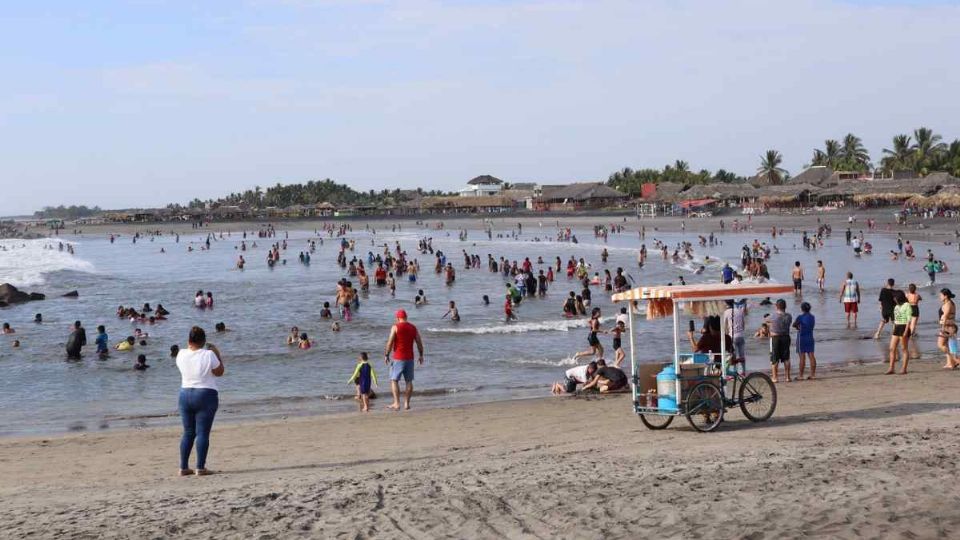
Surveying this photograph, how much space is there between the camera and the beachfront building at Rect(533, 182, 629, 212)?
124 meters

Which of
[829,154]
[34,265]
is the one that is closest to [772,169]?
[829,154]

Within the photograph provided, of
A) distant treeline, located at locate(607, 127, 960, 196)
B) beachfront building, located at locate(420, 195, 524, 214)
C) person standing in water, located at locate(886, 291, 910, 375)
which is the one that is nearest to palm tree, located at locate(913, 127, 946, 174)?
distant treeline, located at locate(607, 127, 960, 196)

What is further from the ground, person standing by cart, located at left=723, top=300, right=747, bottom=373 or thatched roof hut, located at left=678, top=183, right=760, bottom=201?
thatched roof hut, located at left=678, top=183, right=760, bottom=201

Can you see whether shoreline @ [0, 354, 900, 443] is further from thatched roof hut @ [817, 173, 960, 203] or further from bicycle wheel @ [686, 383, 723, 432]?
thatched roof hut @ [817, 173, 960, 203]

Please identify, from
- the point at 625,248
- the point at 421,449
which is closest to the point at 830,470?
the point at 421,449

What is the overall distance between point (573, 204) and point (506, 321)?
99.5 m

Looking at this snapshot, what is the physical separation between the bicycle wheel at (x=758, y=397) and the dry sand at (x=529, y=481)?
150mm

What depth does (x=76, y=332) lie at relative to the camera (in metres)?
21.3

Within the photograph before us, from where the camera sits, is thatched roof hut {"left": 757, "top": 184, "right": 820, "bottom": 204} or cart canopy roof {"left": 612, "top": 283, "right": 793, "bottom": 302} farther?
thatched roof hut {"left": 757, "top": 184, "right": 820, "bottom": 204}

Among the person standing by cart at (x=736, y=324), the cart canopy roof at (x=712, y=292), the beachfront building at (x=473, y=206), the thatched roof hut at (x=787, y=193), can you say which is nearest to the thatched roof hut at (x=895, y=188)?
the thatched roof hut at (x=787, y=193)

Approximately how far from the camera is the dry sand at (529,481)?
6.05m

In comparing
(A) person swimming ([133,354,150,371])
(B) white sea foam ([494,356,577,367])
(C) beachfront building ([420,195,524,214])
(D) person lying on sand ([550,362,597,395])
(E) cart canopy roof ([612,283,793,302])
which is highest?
(C) beachfront building ([420,195,524,214])

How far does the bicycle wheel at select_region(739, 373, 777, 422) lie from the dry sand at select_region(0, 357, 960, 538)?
15 cm

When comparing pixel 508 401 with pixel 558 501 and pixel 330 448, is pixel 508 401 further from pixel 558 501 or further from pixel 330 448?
pixel 558 501
